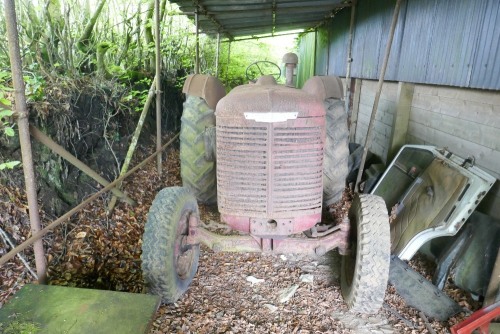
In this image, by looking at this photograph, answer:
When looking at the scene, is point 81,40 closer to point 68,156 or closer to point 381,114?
point 68,156

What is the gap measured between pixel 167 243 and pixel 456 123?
9.46ft

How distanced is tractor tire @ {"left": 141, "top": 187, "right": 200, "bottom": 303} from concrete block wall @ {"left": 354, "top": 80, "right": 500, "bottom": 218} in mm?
2414

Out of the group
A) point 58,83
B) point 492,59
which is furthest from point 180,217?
point 492,59

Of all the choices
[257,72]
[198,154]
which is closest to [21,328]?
[198,154]

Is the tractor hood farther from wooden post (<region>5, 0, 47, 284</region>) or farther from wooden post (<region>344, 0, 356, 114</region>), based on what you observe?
wooden post (<region>344, 0, 356, 114</region>)

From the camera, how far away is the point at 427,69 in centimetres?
384

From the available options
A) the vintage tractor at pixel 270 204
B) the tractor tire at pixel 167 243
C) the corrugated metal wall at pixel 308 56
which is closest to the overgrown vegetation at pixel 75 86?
the tractor tire at pixel 167 243

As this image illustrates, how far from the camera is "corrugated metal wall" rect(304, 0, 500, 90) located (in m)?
2.91

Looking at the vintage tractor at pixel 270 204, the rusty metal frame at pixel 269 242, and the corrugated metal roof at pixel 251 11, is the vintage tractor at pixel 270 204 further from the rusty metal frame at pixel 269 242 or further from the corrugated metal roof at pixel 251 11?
the corrugated metal roof at pixel 251 11

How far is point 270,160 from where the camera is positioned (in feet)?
7.46

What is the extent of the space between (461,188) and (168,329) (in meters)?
2.32

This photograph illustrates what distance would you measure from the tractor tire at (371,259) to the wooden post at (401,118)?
229 centimetres

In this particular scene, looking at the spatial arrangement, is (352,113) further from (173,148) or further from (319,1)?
(173,148)

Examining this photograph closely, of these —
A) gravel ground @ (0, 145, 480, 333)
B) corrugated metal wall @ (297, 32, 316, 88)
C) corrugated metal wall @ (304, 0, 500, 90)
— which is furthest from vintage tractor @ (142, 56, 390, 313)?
corrugated metal wall @ (297, 32, 316, 88)
